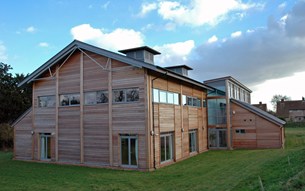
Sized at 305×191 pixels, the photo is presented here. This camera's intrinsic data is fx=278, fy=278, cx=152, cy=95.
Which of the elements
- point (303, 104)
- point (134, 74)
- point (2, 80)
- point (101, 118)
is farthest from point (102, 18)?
point (303, 104)

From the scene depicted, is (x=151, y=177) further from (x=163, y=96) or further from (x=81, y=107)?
(x=81, y=107)

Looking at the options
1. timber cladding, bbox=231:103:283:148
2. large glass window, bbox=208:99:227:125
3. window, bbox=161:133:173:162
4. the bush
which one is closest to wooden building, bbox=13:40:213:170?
window, bbox=161:133:173:162

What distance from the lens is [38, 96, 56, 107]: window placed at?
19.2 meters

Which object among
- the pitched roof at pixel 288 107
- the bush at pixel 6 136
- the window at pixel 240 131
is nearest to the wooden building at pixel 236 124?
the window at pixel 240 131

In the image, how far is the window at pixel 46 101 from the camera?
1917 cm

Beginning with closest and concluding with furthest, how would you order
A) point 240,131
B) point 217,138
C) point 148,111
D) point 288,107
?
point 148,111
point 240,131
point 217,138
point 288,107

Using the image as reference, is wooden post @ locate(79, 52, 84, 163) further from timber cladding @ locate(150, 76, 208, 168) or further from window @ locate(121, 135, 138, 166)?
timber cladding @ locate(150, 76, 208, 168)

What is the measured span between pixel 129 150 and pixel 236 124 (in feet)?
42.7

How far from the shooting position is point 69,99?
1822cm

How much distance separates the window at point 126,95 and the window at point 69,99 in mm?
2983

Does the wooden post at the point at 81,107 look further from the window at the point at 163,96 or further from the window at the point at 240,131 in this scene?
the window at the point at 240,131

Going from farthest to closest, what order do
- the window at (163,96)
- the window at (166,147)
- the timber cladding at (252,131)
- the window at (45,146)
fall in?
the timber cladding at (252,131) < the window at (45,146) < the window at (163,96) < the window at (166,147)

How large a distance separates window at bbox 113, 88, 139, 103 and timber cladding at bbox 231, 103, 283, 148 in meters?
12.9

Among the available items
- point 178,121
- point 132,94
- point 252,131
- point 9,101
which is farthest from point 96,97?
point 9,101
